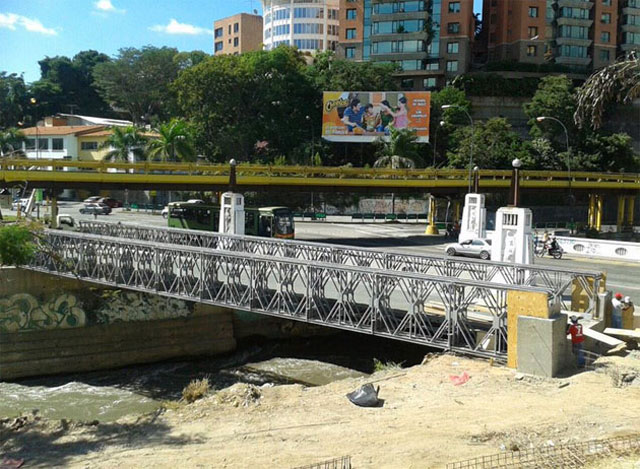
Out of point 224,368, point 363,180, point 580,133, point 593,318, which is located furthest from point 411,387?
point 580,133

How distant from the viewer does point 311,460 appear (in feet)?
39.8

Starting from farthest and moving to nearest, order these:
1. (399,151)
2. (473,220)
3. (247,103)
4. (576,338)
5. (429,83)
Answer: (429,83)
(247,103)
(399,151)
(473,220)
(576,338)

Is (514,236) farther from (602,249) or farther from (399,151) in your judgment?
(399,151)

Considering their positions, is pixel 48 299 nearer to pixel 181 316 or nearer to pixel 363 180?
pixel 181 316

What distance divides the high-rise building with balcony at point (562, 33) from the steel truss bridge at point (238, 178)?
3301 cm

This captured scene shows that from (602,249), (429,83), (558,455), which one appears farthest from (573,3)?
(558,455)

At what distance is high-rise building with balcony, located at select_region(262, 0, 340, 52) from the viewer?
121 metres

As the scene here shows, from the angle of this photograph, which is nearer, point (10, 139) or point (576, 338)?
point (576, 338)

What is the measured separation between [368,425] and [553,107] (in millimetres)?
68922

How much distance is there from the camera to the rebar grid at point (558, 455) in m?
10.9

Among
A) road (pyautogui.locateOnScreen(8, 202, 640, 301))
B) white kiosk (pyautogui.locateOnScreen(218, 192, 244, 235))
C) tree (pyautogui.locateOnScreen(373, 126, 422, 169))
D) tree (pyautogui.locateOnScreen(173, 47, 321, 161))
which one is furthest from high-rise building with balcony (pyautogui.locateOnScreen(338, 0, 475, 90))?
white kiosk (pyautogui.locateOnScreen(218, 192, 244, 235))

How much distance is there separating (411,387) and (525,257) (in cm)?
996

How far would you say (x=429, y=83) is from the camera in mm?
88688

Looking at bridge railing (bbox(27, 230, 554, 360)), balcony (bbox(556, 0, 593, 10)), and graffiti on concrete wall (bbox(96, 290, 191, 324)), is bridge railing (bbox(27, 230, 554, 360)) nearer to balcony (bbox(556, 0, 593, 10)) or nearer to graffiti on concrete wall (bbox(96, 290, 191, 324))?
graffiti on concrete wall (bbox(96, 290, 191, 324))
